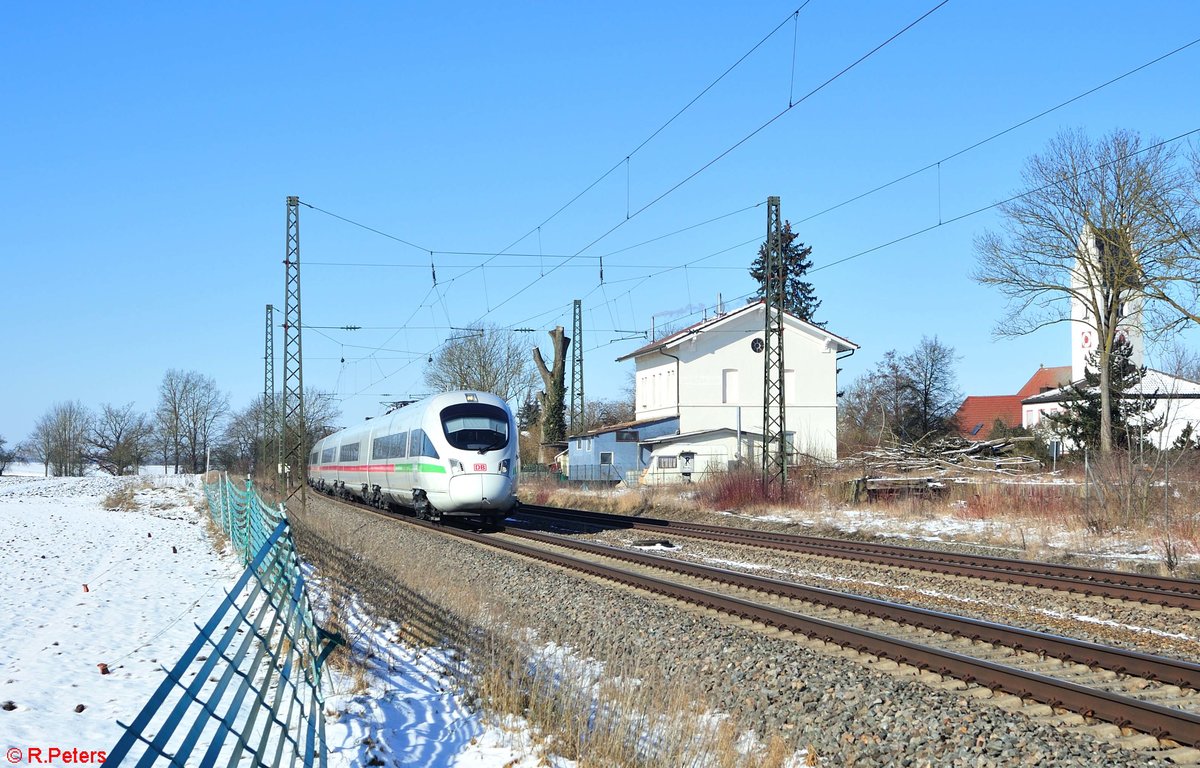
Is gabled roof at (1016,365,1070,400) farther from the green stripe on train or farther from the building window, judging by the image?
the green stripe on train

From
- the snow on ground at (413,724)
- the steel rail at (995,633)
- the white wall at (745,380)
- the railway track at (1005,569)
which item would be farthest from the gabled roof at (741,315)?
the snow on ground at (413,724)

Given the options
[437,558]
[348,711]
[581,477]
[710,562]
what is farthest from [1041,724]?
[581,477]

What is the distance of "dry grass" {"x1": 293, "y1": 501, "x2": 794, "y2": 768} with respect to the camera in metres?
6.33

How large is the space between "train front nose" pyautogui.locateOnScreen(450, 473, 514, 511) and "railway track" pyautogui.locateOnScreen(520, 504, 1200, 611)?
14.7ft

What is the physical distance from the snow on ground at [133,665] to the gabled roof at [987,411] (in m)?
86.2

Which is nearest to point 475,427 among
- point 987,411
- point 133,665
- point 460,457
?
point 460,457

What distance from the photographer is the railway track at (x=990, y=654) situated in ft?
22.6

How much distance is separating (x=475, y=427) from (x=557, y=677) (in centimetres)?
1549

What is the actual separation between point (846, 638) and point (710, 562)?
25.5 ft

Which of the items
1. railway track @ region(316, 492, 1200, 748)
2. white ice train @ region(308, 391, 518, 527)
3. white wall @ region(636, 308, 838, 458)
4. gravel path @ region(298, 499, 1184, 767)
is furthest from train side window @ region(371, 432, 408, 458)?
white wall @ region(636, 308, 838, 458)

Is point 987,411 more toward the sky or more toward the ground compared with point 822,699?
more toward the sky

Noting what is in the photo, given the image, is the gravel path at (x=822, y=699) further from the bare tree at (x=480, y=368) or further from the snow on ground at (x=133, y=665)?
the bare tree at (x=480, y=368)

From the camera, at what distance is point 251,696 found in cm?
745

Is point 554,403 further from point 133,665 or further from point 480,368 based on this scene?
point 133,665
